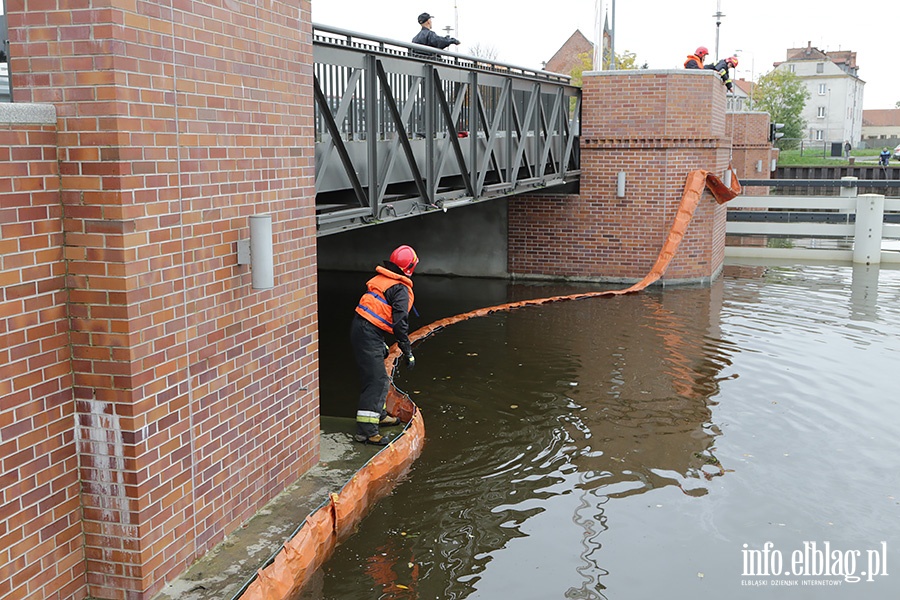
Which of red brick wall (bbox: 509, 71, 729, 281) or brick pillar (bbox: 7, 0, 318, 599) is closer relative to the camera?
brick pillar (bbox: 7, 0, 318, 599)

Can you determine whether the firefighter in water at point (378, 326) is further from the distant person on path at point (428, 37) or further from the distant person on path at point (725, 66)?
the distant person on path at point (725, 66)

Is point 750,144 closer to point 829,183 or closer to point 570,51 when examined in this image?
point 829,183

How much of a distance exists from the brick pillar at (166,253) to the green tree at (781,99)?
69.1 meters

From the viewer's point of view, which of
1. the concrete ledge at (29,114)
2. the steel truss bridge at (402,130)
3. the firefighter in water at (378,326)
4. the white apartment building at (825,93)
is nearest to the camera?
the concrete ledge at (29,114)

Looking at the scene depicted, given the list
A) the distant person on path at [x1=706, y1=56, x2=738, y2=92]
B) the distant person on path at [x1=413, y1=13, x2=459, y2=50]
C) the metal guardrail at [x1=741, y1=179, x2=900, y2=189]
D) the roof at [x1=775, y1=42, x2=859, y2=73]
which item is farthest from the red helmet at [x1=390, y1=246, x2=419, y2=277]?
the roof at [x1=775, y1=42, x2=859, y2=73]

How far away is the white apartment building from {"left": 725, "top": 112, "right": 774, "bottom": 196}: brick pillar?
5967 cm

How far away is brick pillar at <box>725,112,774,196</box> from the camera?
1496 inches

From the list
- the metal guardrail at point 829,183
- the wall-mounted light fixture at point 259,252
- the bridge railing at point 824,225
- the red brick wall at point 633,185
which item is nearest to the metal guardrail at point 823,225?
the bridge railing at point 824,225

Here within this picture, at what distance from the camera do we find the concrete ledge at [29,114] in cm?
410

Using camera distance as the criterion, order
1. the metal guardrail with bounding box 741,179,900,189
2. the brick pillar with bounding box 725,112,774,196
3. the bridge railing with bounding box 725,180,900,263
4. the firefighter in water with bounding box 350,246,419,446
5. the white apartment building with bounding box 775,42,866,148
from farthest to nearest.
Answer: the white apartment building with bounding box 775,42,866,148 → the brick pillar with bounding box 725,112,774,196 → the metal guardrail with bounding box 741,179,900,189 → the bridge railing with bounding box 725,180,900,263 → the firefighter in water with bounding box 350,246,419,446

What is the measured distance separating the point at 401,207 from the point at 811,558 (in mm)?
5596

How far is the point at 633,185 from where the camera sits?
17.2 meters

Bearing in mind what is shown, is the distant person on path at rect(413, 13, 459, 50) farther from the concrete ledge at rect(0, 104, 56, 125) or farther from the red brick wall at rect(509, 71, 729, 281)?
the concrete ledge at rect(0, 104, 56, 125)

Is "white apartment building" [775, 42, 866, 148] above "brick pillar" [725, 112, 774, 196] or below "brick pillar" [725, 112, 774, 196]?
above
